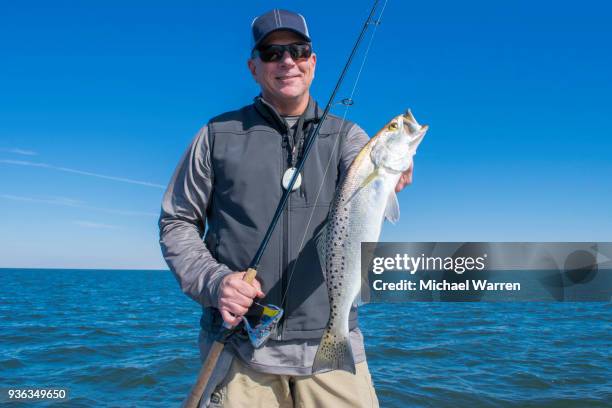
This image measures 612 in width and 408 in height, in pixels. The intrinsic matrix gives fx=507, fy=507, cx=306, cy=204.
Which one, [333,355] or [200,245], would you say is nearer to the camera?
[333,355]

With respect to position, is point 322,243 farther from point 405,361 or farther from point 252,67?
point 405,361

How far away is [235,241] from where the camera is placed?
3311mm

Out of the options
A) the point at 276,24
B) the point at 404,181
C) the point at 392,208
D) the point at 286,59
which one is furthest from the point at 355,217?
the point at 276,24

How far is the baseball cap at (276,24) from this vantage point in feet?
11.1

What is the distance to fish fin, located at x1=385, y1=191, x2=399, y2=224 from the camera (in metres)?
3.15

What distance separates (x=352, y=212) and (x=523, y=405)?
25.5ft

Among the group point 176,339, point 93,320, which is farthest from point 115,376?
point 93,320

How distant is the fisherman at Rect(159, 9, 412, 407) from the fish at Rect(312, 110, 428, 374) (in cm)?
14

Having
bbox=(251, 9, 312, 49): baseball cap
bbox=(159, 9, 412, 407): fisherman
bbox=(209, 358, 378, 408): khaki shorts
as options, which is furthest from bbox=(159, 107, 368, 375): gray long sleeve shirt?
bbox=(251, 9, 312, 49): baseball cap

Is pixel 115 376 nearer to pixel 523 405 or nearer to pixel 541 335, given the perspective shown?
pixel 523 405

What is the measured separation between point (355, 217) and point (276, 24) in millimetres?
1412

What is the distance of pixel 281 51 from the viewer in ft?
11.2

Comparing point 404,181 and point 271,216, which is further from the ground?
point 404,181

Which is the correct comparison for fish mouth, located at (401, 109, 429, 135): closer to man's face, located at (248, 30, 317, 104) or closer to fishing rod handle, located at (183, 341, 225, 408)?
man's face, located at (248, 30, 317, 104)
